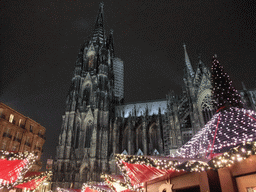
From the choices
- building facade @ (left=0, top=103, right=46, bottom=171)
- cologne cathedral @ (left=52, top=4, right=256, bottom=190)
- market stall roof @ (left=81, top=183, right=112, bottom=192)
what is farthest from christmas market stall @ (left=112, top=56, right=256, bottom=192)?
building facade @ (left=0, top=103, right=46, bottom=171)

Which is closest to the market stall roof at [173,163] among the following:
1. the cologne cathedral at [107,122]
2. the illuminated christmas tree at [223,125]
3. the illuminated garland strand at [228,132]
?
the illuminated christmas tree at [223,125]

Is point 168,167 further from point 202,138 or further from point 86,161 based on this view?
point 86,161

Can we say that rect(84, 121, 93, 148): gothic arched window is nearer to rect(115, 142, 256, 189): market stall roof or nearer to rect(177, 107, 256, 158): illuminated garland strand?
rect(177, 107, 256, 158): illuminated garland strand

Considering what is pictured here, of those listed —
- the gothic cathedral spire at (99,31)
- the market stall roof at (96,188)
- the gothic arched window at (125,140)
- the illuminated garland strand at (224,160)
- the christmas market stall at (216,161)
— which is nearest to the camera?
the illuminated garland strand at (224,160)

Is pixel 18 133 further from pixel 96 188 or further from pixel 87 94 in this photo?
pixel 96 188

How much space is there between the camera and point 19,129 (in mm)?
30766

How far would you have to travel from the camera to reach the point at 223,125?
897 cm

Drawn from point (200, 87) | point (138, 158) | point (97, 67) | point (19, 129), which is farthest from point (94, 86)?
point (138, 158)

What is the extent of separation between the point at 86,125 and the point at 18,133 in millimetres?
10484

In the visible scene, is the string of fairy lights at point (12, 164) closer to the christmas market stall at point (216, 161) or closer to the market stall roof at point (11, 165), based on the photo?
the market stall roof at point (11, 165)

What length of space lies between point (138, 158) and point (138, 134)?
27946 millimetres

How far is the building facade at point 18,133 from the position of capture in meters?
27.8

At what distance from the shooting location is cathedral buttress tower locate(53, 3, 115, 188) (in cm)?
2912

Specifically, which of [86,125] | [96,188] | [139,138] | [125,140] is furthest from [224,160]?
[86,125]
